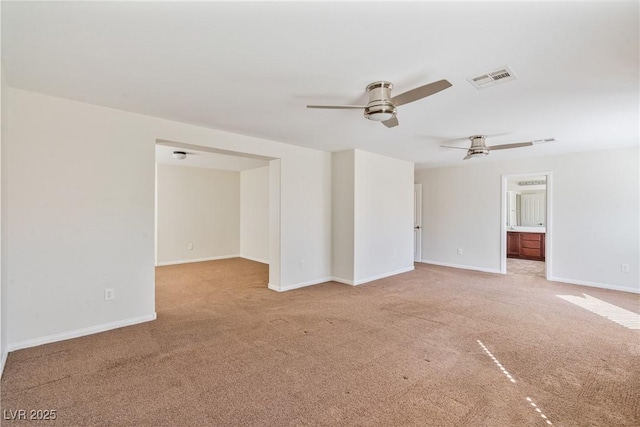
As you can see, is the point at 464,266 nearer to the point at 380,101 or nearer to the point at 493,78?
the point at 493,78

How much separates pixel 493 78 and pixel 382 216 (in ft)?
11.6

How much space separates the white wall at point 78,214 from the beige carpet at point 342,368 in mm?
274

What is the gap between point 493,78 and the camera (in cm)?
240

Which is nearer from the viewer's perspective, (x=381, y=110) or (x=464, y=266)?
(x=381, y=110)

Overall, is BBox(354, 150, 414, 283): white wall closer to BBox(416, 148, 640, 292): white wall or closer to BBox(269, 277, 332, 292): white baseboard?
BBox(269, 277, 332, 292): white baseboard

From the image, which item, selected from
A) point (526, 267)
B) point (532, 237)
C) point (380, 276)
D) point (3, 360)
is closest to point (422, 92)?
point (3, 360)

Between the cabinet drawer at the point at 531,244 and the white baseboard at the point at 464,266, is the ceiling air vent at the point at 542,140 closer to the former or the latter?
the white baseboard at the point at 464,266

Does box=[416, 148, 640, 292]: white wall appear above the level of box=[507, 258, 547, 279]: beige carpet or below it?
above

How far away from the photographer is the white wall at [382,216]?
5297 millimetres

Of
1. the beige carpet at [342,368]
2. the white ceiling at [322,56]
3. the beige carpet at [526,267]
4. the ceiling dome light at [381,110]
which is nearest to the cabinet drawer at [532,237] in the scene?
the beige carpet at [526,267]

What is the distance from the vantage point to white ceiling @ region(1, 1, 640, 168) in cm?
163

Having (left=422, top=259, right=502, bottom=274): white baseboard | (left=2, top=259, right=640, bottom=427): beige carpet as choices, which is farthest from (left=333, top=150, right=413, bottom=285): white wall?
(left=422, top=259, right=502, bottom=274): white baseboard

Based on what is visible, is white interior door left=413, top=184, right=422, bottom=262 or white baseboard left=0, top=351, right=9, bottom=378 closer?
white baseboard left=0, top=351, right=9, bottom=378

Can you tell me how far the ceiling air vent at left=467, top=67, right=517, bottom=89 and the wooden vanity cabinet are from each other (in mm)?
6910
